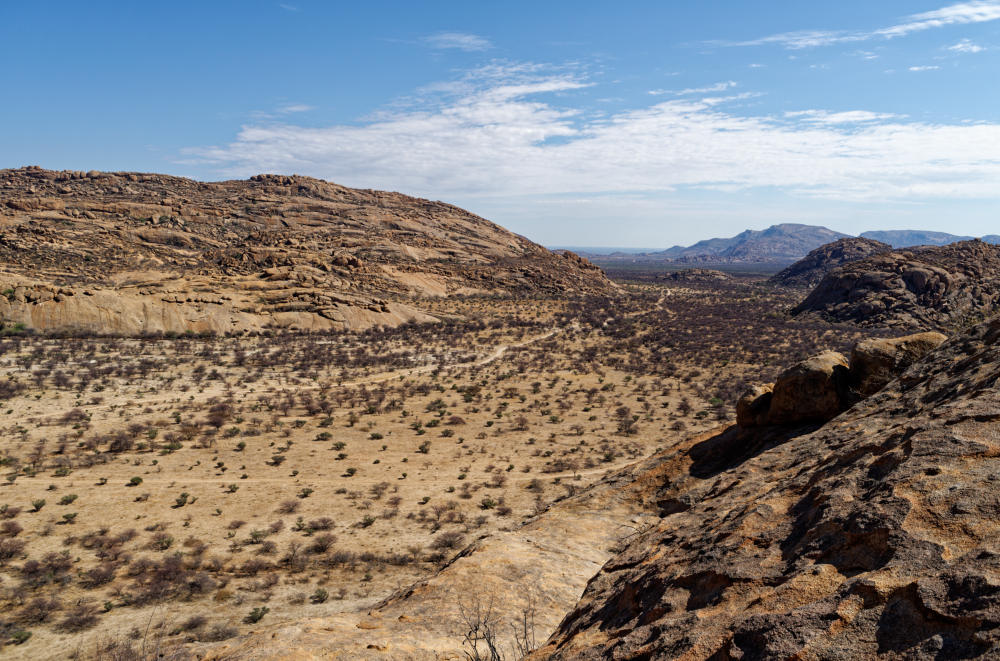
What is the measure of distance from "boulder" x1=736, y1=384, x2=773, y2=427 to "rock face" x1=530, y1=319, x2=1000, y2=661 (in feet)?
13.6

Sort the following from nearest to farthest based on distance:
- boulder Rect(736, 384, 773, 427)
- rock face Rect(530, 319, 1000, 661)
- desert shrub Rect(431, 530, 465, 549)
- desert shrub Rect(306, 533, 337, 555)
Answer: rock face Rect(530, 319, 1000, 661) < boulder Rect(736, 384, 773, 427) < desert shrub Rect(306, 533, 337, 555) < desert shrub Rect(431, 530, 465, 549)

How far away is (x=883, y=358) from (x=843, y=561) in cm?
874

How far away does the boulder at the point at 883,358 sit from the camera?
10.8 metres

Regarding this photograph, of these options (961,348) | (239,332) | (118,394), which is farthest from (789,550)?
(239,332)

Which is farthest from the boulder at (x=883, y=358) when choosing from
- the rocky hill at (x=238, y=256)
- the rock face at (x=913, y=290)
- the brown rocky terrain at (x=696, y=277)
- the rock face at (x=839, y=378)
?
the brown rocky terrain at (x=696, y=277)

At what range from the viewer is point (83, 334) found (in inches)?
1527

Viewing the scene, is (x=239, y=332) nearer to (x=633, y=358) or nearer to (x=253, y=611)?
(x=633, y=358)

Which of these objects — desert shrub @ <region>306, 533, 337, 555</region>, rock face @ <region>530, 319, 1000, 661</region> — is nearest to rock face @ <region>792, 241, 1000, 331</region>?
rock face @ <region>530, 319, 1000, 661</region>

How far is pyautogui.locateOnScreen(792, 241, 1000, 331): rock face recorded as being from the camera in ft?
178

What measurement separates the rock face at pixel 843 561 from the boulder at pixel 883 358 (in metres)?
2.74

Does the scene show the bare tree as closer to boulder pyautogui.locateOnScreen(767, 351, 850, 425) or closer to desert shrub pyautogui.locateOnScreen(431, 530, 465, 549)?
desert shrub pyautogui.locateOnScreen(431, 530, 465, 549)

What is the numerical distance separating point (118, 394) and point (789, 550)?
3185cm

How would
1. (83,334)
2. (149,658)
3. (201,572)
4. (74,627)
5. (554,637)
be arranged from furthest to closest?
(83,334) < (201,572) < (74,627) < (149,658) < (554,637)

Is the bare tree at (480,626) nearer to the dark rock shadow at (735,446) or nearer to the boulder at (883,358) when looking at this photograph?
the dark rock shadow at (735,446)
